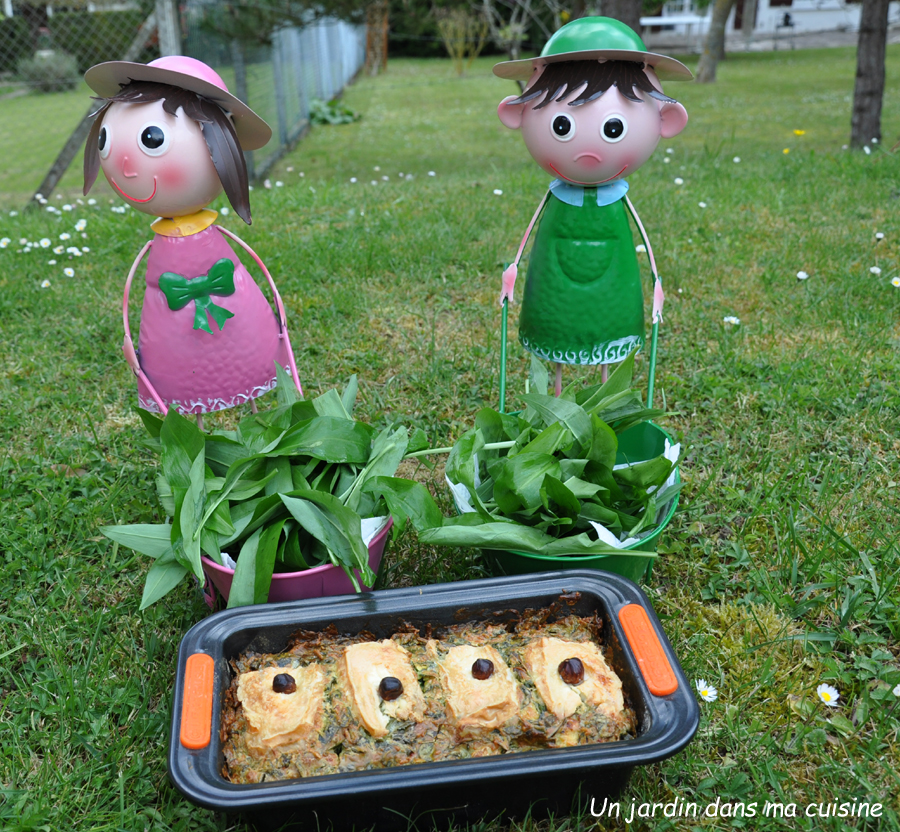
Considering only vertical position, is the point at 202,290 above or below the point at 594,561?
above

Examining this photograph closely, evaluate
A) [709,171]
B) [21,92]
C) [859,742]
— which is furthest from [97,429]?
[21,92]

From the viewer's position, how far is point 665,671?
1.37 m

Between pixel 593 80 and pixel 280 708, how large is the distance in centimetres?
151

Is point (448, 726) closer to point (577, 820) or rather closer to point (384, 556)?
point (577, 820)

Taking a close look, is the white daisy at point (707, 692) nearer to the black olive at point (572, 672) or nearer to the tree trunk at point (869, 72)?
the black olive at point (572, 672)

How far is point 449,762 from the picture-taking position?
123 cm

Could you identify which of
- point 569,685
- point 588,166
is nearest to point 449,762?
point 569,685

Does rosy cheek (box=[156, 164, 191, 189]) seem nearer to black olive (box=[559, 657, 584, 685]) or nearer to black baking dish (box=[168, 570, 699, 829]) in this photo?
black baking dish (box=[168, 570, 699, 829])

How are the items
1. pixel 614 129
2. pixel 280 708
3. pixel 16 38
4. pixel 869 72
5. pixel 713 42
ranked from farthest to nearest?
pixel 713 42 → pixel 16 38 → pixel 869 72 → pixel 614 129 → pixel 280 708

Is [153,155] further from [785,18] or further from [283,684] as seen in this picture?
[785,18]

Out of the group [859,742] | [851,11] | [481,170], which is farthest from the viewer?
[851,11]

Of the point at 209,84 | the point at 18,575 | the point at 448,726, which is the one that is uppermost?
the point at 209,84

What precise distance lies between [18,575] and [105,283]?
2.18m

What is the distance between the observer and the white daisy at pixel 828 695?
5.22 ft
